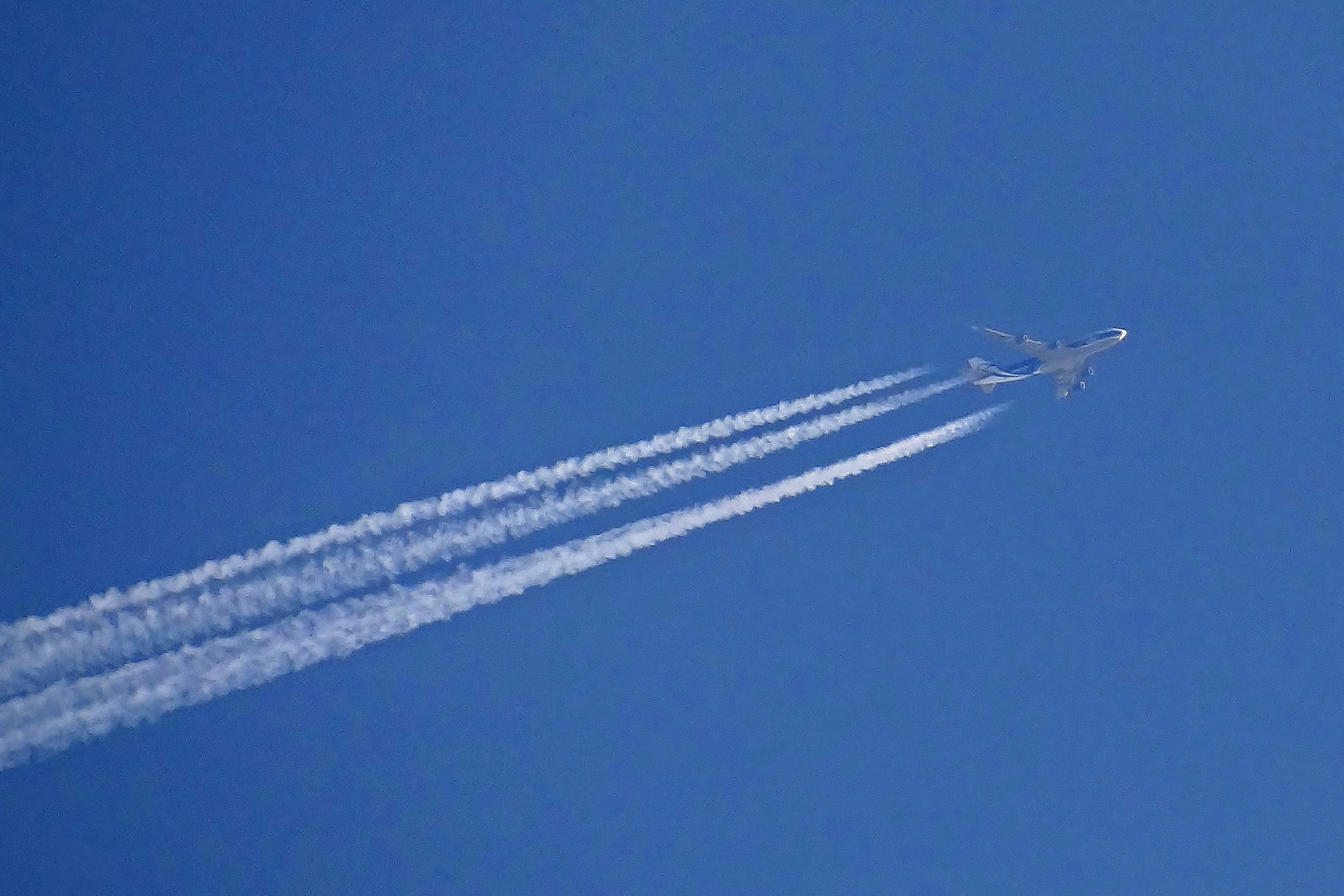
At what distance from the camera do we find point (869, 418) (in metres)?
55.9

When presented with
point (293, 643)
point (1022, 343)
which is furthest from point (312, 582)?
point (1022, 343)

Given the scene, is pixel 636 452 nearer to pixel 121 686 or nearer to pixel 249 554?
pixel 249 554

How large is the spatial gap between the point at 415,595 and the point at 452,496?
341cm

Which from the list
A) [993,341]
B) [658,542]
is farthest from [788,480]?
[993,341]

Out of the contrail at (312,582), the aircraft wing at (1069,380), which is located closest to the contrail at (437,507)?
the contrail at (312,582)

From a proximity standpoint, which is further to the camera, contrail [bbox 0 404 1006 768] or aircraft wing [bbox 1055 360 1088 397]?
aircraft wing [bbox 1055 360 1088 397]

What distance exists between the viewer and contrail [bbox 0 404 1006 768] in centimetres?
4212

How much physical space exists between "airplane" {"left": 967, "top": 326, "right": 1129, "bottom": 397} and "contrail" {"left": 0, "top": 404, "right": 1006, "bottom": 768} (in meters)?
7.75

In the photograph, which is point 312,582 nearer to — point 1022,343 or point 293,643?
point 293,643

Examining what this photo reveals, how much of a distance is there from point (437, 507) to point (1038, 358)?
65.6ft

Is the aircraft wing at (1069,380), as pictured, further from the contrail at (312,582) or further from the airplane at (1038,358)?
the contrail at (312,582)

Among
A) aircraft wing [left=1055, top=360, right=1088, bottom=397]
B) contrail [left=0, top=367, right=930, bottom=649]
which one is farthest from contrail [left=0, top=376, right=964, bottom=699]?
aircraft wing [left=1055, top=360, right=1088, bottom=397]

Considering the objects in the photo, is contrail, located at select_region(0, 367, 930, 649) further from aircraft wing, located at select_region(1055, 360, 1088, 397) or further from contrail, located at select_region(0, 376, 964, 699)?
aircraft wing, located at select_region(1055, 360, 1088, 397)

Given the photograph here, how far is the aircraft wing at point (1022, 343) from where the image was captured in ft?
186
